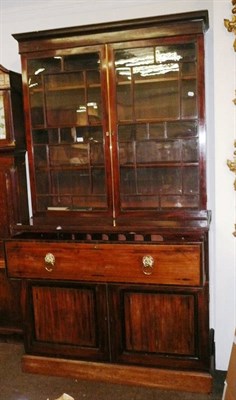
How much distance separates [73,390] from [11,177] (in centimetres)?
137

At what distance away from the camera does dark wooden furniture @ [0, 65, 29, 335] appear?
2.49 metres

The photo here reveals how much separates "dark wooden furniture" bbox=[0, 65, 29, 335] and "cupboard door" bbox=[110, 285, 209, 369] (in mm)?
860

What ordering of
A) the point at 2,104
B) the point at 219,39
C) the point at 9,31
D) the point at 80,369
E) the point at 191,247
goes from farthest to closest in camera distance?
the point at 9,31 < the point at 2,104 < the point at 80,369 < the point at 219,39 < the point at 191,247

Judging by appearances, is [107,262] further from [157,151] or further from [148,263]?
[157,151]

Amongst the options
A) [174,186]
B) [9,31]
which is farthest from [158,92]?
[9,31]

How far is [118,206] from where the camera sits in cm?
234

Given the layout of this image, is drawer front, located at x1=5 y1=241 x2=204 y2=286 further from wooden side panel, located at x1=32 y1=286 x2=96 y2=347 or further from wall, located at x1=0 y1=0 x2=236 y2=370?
wall, located at x1=0 y1=0 x2=236 y2=370

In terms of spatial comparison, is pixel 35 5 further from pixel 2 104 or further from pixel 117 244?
pixel 117 244

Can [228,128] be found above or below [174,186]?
above

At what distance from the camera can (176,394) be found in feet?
6.95

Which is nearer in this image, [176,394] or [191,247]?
[191,247]

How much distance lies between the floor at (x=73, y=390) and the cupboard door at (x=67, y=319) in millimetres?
155

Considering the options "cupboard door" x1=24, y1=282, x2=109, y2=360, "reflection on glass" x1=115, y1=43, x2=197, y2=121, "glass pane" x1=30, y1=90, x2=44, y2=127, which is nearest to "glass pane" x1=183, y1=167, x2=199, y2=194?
"reflection on glass" x1=115, y1=43, x2=197, y2=121

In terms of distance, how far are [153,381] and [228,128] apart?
4.88ft
